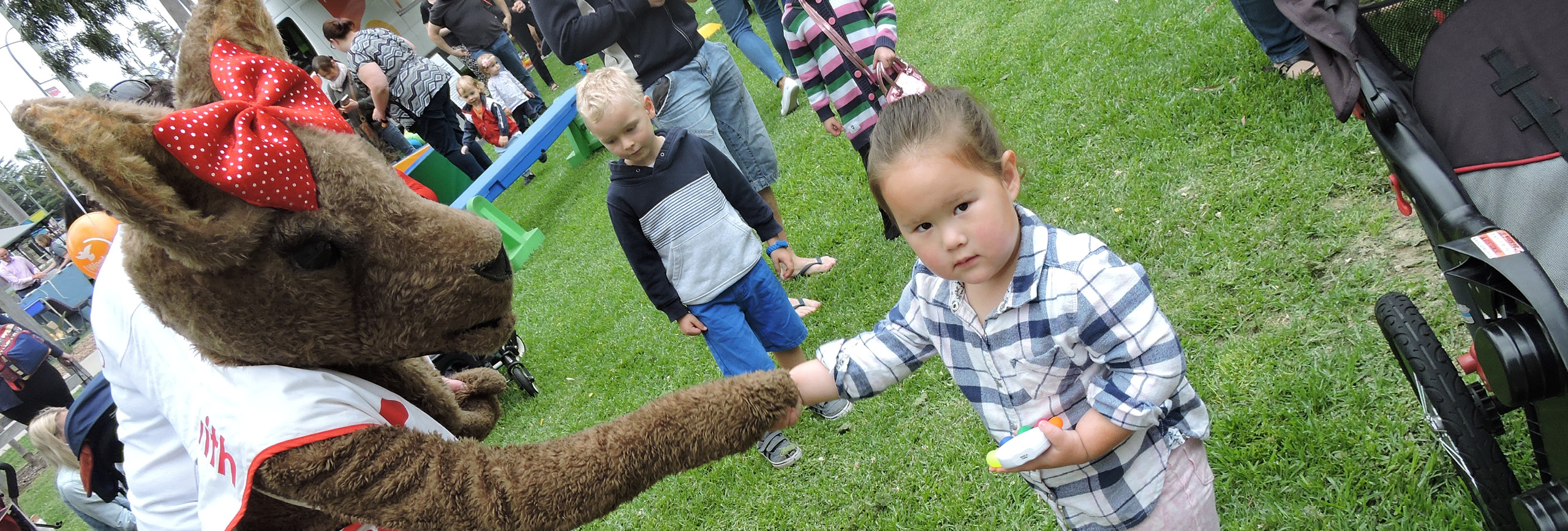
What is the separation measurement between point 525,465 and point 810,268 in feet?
10.8

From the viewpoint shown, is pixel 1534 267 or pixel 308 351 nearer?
pixel 1534 267

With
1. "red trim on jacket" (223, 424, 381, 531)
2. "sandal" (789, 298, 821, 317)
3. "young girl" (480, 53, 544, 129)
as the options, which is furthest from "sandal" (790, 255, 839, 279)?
"young girl" (480, 53, 544, 129)

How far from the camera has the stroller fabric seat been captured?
1815 mm

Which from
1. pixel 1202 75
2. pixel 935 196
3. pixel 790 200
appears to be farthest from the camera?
pixel 790 200

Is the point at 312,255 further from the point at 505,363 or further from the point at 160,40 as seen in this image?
the point at 505,363

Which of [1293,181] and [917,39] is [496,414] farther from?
[917,39]

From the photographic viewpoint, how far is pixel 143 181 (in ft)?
4.67

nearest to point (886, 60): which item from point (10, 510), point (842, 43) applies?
point (842, 43)

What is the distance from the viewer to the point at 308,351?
5.96 ft

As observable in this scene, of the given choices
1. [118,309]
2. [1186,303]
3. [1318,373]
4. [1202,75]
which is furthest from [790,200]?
[118,309]

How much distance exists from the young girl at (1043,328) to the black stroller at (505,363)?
13.5 feet

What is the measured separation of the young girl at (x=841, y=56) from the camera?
397 centimetres

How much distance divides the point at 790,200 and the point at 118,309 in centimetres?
454

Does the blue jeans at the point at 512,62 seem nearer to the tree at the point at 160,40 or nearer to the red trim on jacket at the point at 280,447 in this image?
the tree at the point at 160,40
